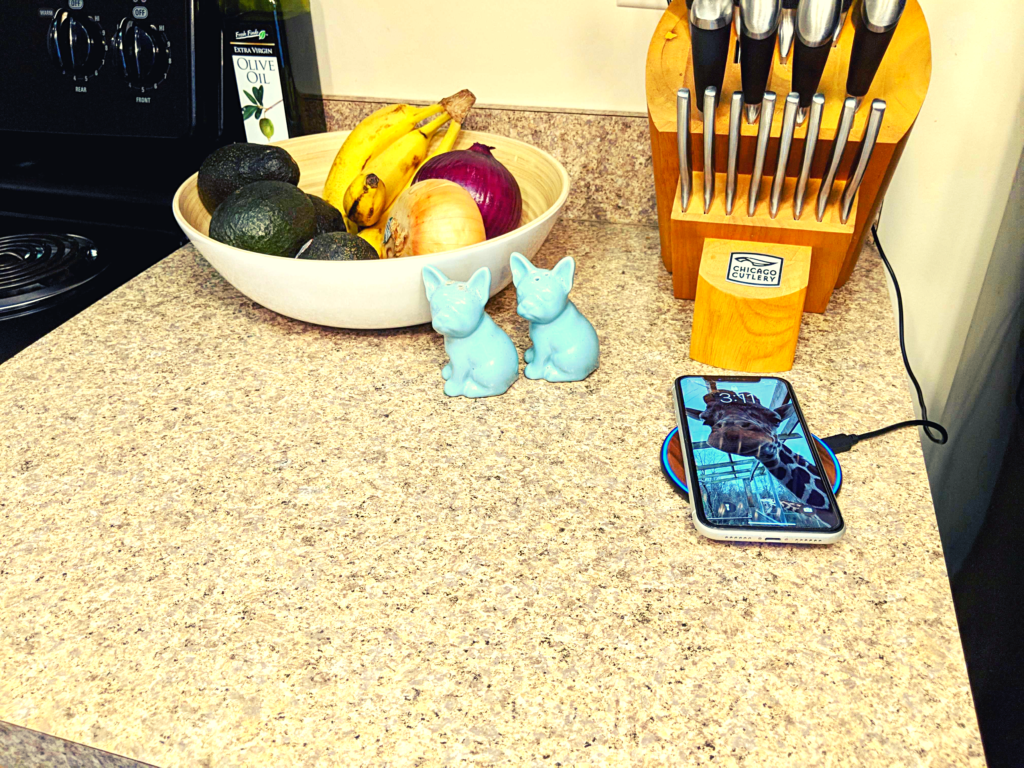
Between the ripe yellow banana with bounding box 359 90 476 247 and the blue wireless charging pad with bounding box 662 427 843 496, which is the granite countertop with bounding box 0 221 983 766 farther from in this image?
the ripe yellow banana with bounding box 359 90 476 247

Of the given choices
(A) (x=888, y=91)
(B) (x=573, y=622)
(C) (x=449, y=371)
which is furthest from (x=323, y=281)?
(A) (x=888, y=91)

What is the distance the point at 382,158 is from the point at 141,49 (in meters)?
0.32

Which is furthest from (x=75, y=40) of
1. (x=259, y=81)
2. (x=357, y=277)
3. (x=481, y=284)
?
(x=481, y=284)

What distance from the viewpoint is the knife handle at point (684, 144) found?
0.57 m

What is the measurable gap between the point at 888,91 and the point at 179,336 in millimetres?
693

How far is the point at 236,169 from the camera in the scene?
30.0 inches

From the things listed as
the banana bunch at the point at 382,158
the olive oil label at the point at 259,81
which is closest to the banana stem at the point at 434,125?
the banana bunch at the point at 382,158

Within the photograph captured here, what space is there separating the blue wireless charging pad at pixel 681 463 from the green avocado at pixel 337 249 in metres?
0.33

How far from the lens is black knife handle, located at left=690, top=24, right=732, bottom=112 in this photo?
541 millimetres

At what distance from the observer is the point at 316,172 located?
912 millimetres

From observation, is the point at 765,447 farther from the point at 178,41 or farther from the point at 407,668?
the point at 178,41

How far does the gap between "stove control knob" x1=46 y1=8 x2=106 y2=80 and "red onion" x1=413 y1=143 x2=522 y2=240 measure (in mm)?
456

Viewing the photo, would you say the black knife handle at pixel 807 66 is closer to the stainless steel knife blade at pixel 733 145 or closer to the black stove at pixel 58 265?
the stainless steel knife blade at pixel 733 145

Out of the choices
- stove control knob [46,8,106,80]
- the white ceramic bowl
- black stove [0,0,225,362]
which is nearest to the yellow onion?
the white ceramic bowl
